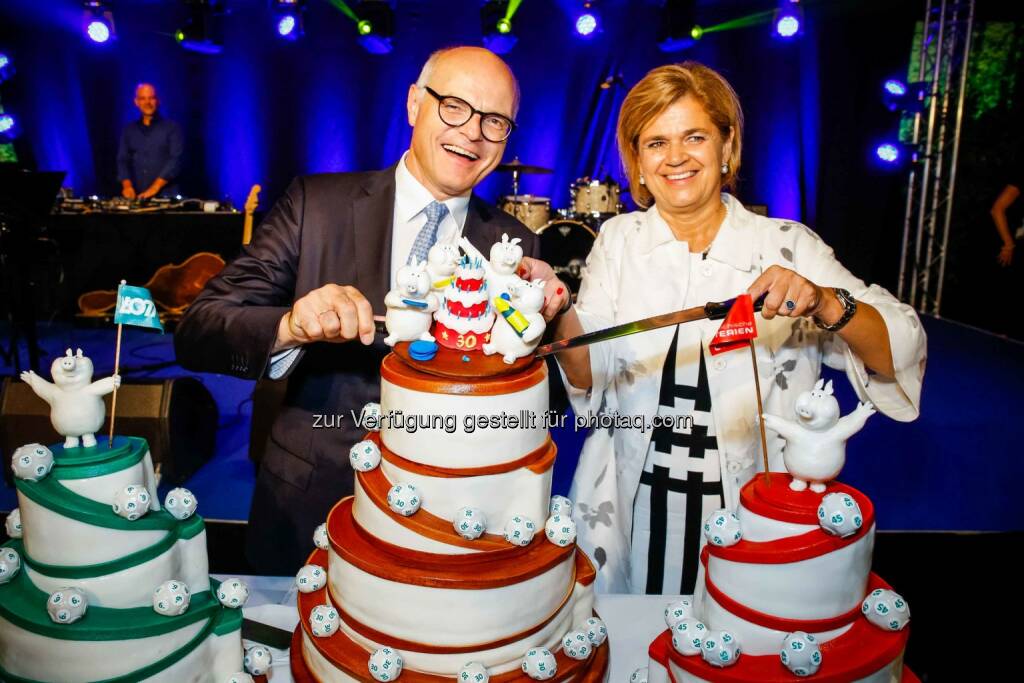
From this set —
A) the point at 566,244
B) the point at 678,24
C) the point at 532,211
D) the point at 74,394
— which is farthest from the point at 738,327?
the point at 678,24

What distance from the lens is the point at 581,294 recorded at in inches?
82.2

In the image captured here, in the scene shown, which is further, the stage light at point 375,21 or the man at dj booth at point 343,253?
the stage light at point 375,21

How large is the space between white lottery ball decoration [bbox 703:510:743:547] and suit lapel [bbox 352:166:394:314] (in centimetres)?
110

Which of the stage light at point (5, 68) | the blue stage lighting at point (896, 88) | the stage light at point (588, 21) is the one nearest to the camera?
the blue stage lighting at point (896, 88)

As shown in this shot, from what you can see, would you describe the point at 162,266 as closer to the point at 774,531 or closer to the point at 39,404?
→ the point at 39,404

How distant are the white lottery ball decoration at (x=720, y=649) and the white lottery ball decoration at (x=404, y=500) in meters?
0.48

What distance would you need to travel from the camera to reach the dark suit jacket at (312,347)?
185 centimetres

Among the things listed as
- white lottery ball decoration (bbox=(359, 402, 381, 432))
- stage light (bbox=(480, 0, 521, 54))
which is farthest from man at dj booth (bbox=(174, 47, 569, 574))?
stage light (bbox=(480, 0, 521, 54))

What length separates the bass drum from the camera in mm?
7543

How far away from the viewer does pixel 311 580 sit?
1296mm

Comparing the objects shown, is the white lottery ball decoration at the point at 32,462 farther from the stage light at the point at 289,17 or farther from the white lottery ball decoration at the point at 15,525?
the stage light at the point at 289,17

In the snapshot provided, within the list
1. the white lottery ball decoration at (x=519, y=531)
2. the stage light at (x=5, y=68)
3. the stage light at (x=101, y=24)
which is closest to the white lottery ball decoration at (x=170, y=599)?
the white lottery ball decoration at (x=519, y=531)

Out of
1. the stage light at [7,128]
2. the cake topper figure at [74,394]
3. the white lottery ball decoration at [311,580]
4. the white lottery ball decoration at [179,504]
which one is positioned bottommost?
the white lottery ball decoration at [311,580]

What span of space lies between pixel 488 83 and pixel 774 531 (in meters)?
1.28
